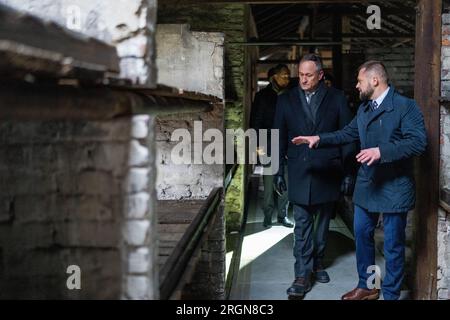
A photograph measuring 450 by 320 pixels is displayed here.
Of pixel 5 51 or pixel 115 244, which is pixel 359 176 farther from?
pixel 5 51

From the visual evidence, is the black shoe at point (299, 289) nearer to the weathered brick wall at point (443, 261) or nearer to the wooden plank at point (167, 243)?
the weathered brick wall at point (443, 261)

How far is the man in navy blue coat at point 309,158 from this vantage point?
3.90 meters

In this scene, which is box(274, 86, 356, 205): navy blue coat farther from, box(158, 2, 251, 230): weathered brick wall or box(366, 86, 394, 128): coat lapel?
box(158, 2, 251, 230): weathered brick wall

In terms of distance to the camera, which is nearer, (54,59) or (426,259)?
(54,59)

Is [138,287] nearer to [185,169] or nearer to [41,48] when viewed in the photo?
[41,48]

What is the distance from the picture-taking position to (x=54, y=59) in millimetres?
1292

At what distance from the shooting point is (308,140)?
11.9 feet

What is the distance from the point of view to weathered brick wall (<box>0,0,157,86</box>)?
1.87m

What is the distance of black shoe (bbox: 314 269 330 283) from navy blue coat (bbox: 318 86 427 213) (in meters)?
0.94

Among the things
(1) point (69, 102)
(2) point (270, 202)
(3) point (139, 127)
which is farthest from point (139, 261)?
(2) point (270, 202)

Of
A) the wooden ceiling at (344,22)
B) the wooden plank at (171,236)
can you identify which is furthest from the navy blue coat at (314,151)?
the wooden ceiling at (344,22)

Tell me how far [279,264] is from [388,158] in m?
1.96
